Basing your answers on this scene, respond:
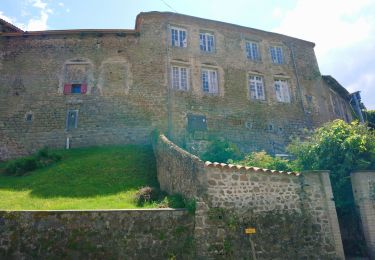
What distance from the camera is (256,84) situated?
1956 centimetres

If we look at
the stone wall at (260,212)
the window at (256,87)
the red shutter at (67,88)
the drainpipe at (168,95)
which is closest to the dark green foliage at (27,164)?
the red shutter at (67,88)

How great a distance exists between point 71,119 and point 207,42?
10013mm

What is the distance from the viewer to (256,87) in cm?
1948

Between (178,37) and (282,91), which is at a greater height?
(178,37)

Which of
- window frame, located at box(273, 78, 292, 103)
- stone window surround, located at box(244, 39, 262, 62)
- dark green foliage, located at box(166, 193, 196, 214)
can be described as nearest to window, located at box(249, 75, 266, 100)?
window frame, located at box(273, 78, 292, 103)

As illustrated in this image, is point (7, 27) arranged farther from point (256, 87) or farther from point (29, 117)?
point (256, 87)

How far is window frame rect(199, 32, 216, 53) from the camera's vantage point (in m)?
19.0

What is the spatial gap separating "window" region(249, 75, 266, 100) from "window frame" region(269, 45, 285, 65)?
7.01 ft

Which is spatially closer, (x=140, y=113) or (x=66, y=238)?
(x=66, y=238)

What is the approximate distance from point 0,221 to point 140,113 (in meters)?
10.3

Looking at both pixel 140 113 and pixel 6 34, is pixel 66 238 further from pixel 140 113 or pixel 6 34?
pixel 6 34

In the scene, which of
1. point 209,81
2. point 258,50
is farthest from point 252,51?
point 209,81

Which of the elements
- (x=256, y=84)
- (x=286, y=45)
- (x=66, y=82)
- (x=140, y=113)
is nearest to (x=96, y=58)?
(x=66, y=82)

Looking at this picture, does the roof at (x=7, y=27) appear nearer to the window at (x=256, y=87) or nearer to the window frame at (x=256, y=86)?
the window frame at (x=256, y=86)
